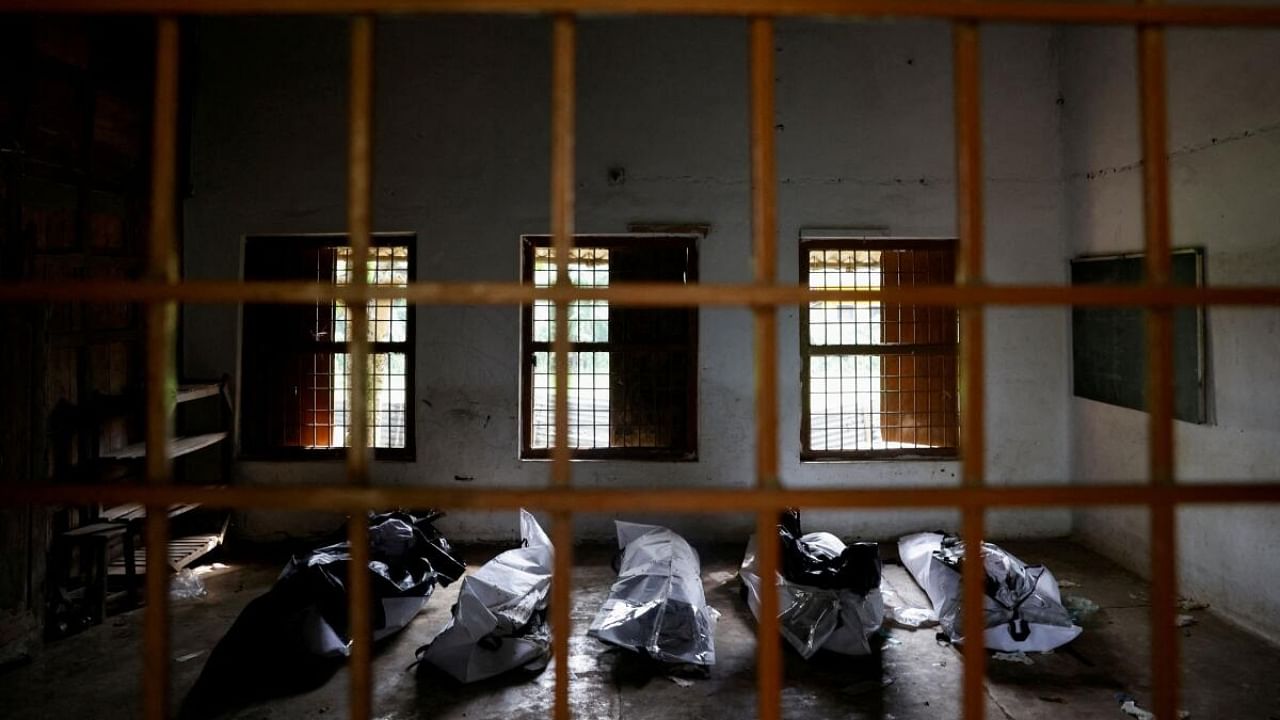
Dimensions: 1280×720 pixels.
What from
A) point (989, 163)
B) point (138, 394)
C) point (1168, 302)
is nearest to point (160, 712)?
point (1168, 302)

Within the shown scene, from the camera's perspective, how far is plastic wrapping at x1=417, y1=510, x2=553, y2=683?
2.81 m

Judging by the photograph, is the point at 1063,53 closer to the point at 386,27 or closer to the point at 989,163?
the point at 989,163

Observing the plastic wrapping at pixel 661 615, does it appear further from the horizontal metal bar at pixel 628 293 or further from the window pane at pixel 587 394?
the horizontal metal bar at pixel 628 293

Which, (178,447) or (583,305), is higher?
(583,305)

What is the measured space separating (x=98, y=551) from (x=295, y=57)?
324cm

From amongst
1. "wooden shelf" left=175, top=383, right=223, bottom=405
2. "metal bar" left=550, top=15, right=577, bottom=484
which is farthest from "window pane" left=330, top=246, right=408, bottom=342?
"metal bar" left=550, top=15, right=577, bottom=484

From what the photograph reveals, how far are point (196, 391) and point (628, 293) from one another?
418cm

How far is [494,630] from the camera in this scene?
2869mm

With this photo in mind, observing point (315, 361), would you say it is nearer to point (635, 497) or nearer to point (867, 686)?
point (867, 686)

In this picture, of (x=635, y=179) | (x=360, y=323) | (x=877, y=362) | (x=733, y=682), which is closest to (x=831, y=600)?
(x=733, y=682)

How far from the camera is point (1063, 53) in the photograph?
4617mm

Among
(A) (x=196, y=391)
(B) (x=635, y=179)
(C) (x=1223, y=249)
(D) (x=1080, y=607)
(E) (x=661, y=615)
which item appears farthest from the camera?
(B) (x=635, y=179)

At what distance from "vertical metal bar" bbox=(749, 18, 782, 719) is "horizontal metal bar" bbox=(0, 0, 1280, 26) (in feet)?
0.25

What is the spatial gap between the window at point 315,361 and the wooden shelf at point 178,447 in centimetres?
29
